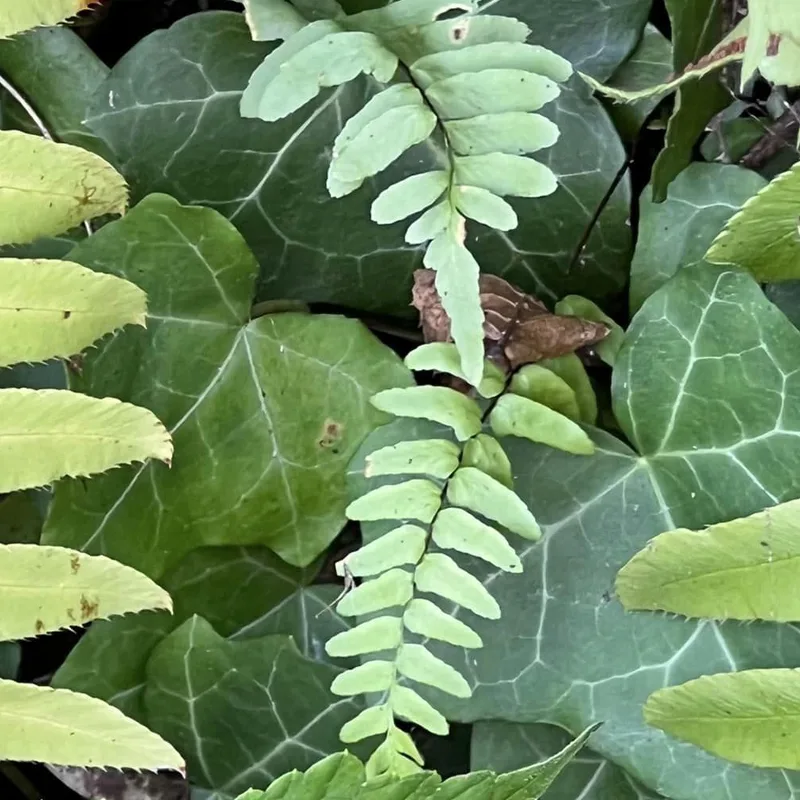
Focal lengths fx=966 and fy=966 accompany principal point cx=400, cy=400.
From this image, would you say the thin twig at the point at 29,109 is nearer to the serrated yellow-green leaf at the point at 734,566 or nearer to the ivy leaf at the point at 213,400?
the ivy leaf at the point at 213,400

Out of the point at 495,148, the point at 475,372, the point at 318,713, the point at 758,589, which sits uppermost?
the point at 495,148

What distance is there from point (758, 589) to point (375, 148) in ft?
1.22

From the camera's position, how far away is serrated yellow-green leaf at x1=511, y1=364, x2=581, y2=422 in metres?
0.68

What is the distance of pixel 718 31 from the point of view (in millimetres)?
690

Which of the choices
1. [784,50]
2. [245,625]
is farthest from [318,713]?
[784,50]

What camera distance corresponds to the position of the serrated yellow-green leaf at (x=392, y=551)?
2.05 ft

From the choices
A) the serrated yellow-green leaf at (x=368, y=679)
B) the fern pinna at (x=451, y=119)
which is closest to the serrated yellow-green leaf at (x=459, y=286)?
the fern pinna at (x=451, y=119)

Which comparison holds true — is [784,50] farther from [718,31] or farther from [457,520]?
[457,520]

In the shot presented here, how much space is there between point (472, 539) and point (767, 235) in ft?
0.91

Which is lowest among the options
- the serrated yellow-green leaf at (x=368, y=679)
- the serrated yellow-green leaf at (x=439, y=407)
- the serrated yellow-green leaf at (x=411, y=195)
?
the serrated yellow-green leaf at (x=368, y=679)

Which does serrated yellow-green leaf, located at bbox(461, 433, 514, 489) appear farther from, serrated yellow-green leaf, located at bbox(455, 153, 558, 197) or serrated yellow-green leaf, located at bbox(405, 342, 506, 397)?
serrated yellow-green leaf, located at bbox(455, 153, 558, 197)

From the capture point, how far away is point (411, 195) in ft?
2.00

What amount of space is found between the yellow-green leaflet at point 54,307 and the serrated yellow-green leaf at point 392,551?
25cm

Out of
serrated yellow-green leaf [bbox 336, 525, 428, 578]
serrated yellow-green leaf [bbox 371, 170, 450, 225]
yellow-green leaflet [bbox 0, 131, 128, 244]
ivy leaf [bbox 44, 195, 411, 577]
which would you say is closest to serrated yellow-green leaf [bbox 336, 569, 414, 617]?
serrated yellow-green leaf [bbox 336, 525, 428, 578]
